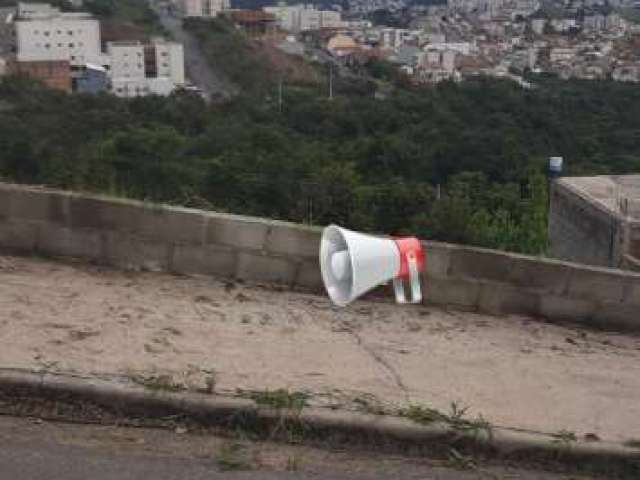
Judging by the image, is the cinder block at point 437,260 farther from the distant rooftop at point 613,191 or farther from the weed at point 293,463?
the distant rooftop at point 613,191

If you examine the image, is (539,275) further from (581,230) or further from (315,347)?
(581,230)

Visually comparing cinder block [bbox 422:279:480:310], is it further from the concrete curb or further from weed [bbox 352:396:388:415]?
the concrete curb

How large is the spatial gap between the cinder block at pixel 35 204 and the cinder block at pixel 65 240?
0.16 feet

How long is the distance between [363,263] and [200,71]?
63.8 metres

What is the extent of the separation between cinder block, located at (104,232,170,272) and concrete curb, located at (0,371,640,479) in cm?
136

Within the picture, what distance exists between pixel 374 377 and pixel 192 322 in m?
0.78

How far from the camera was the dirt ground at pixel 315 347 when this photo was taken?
3035 mm

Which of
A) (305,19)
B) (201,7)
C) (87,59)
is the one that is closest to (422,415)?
(87,59)

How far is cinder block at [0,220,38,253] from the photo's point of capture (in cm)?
412

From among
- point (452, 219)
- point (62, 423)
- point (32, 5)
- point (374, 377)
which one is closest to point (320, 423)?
point (374, 377)

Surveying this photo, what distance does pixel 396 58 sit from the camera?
81.1 meters

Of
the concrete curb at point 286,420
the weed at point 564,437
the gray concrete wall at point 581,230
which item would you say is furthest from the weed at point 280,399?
the gray concrete wall at point 581,230

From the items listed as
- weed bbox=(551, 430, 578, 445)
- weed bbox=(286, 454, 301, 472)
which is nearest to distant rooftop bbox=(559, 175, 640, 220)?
weed bbox=(551, 430, 578, 445)

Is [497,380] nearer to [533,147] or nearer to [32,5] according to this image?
[533,147]
